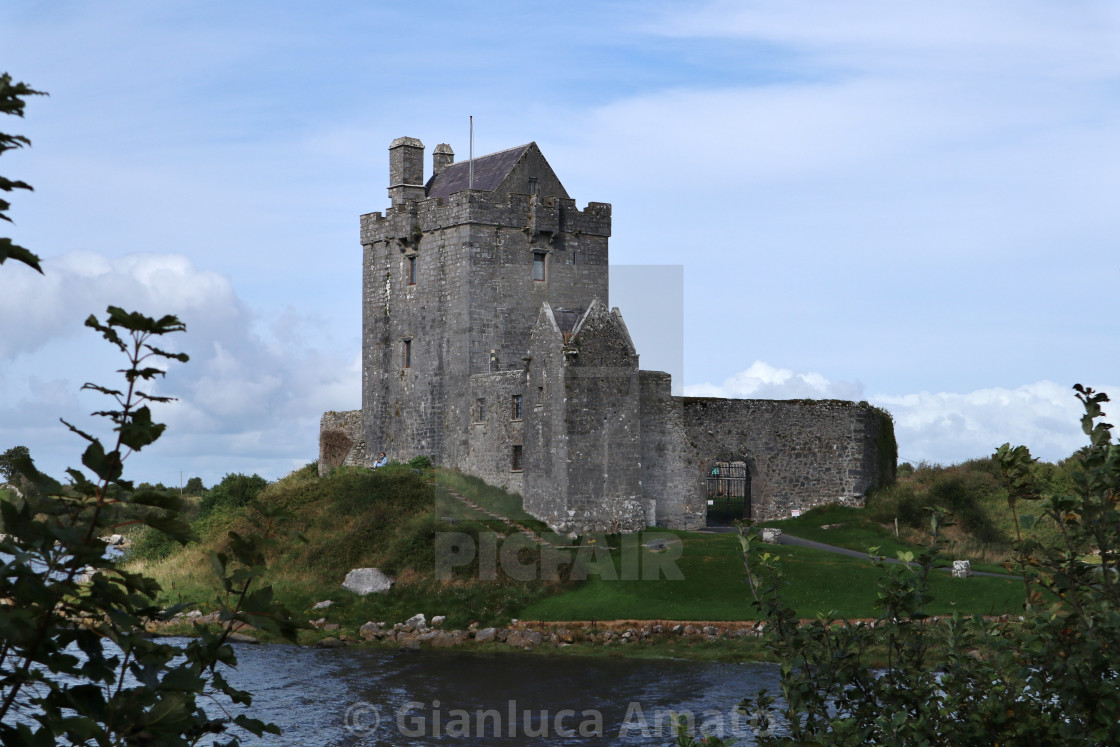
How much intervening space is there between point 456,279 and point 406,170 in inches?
232

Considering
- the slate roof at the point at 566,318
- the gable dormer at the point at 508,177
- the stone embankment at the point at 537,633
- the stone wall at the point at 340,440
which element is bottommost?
the stone embankment at the point at 537,633

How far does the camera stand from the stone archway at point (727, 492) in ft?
137

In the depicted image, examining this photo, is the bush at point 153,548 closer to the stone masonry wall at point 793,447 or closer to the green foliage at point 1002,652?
the stone masonry wall at point 793,447

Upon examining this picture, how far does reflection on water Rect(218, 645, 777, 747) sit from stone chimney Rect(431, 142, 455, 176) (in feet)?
78.8

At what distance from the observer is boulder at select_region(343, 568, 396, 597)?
3300 cm

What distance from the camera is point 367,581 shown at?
33.2 m

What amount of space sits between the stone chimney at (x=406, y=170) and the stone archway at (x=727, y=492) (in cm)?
1617

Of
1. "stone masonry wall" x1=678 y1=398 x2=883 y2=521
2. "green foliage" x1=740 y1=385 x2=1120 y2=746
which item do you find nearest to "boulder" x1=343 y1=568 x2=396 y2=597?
"stone masonry wall" x1=678 y1=398 x2=883 y2=521

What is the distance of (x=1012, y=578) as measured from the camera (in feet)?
99.1

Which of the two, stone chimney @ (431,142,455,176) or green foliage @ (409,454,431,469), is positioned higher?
stone chimney @ (431,142,455,176)

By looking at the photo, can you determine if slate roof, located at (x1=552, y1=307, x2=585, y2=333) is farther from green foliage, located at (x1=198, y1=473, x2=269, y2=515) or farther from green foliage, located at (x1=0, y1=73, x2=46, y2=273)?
green foliage, located at (x1=0, y1=73, x2=46, y2=273)

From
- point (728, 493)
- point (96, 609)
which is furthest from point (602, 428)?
point (96, 609)

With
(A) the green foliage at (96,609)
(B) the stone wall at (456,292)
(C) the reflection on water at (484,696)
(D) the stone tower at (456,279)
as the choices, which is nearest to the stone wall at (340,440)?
(D) the stone tower at (456,279)

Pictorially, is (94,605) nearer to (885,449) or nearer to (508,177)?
(508,177)
